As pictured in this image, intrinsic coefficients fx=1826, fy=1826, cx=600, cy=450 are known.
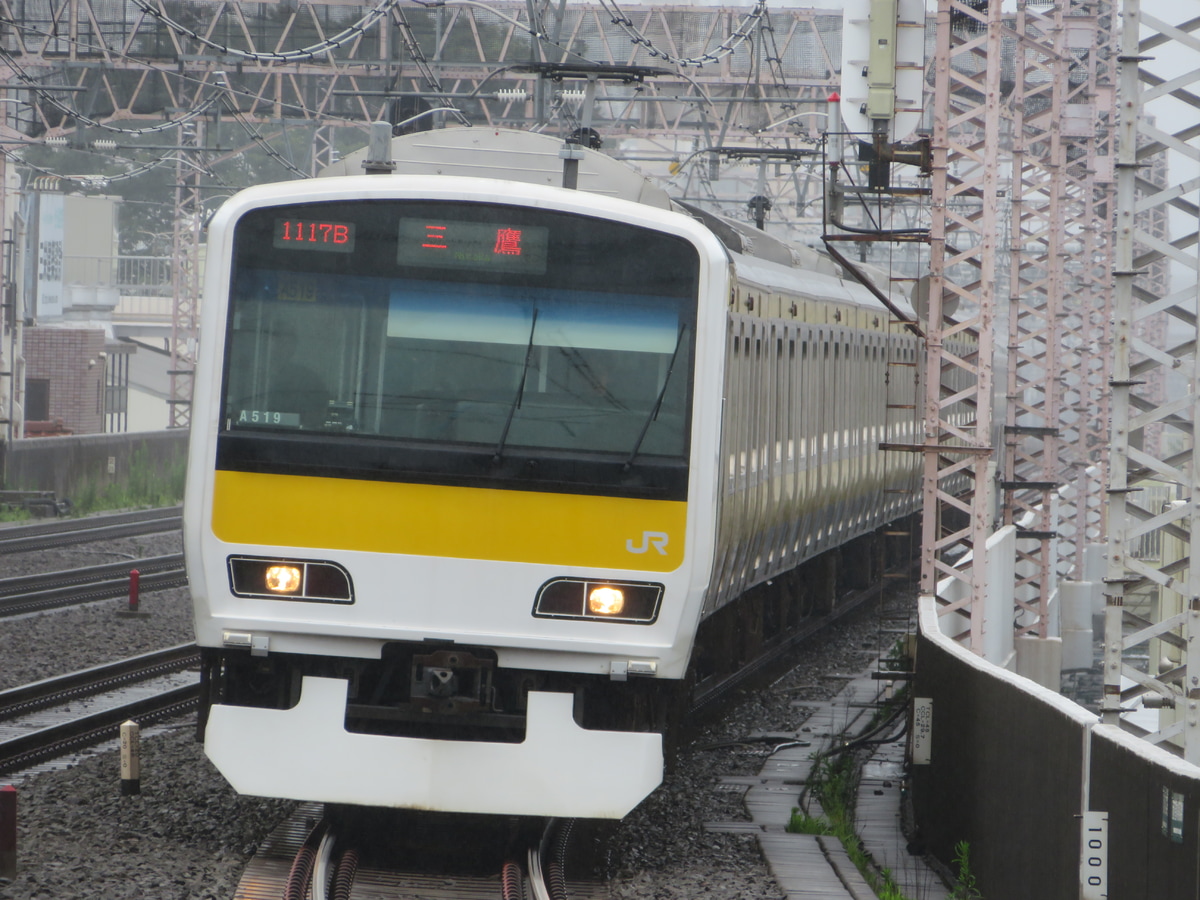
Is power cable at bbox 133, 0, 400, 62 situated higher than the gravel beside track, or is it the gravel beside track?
power cable at bbox 133, 0, 400, 62

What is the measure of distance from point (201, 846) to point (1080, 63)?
18.0 metres

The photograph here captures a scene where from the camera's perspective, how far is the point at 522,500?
24.2 feet

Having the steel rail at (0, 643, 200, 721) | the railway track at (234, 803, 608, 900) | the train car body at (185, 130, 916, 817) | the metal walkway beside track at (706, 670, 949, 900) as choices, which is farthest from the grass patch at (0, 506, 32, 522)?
the train car body at (185, 130, 916, 817)

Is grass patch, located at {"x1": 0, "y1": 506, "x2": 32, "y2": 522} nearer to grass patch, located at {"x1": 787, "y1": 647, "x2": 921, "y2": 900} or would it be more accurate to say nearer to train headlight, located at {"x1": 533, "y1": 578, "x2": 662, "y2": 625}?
grass patch, located at {"x1": 787, "y1": 647, "x2": 921, "y2": 900}

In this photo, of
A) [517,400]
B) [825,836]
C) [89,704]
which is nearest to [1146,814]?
[517,400]

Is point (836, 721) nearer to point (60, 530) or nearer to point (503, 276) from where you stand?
point (503, 276)

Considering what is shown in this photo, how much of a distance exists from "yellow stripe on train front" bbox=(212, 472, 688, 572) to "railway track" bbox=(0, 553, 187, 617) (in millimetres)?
9825

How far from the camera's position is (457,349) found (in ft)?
24.5

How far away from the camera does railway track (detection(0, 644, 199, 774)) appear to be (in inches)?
412

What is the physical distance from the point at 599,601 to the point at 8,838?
2470mm

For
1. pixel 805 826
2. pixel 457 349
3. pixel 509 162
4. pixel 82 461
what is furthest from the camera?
pixel 82 461

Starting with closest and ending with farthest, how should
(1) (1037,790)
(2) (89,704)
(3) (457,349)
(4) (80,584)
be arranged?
(1) (1037,790) → (3) (457,349) → (2) (89,704) → (4) (80,584)

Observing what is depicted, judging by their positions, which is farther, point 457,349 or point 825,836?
point 825,836

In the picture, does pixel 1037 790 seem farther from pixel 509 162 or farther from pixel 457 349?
pixel 509 162
